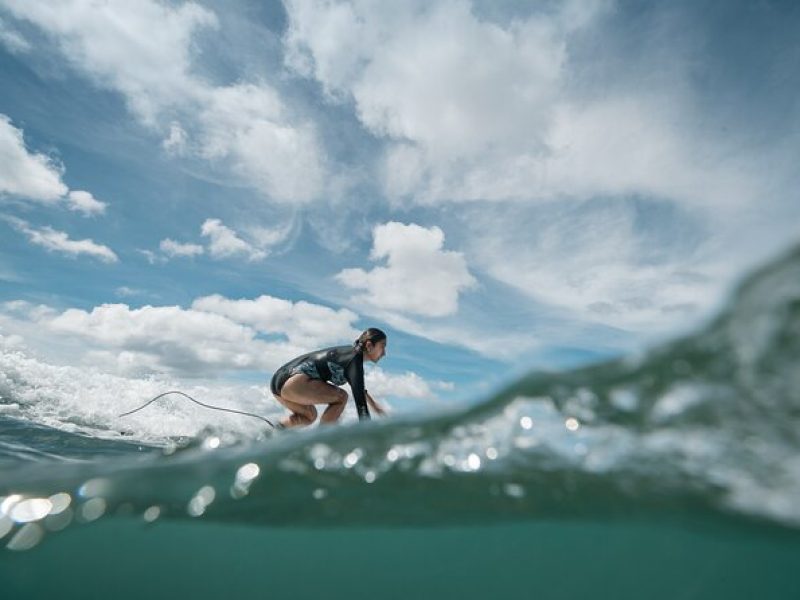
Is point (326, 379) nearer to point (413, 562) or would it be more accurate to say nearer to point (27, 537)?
point (413, 562)

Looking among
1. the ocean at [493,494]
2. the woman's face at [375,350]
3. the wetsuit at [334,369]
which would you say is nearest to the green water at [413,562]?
the ocean at [493,494]

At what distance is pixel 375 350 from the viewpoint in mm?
7965

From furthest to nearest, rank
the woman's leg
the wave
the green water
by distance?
the woman's leg, the green water, the wave

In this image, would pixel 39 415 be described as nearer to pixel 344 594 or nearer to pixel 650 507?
pixel 344 594

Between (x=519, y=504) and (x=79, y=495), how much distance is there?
524 centimetres

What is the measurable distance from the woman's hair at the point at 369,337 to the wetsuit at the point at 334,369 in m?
0.10

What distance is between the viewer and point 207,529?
658cm

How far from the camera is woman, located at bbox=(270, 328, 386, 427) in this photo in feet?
25.6

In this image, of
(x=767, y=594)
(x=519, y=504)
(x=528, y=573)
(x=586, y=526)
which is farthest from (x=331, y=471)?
(x=767, y=594)

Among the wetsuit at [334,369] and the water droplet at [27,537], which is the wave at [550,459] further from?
the wetsuit at [334,369]

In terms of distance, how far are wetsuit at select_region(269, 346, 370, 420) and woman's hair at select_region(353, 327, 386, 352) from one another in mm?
96

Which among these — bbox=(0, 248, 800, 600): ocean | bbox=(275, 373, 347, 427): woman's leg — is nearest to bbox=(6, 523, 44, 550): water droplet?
bbox=(0, 248, 800, 600): ocean

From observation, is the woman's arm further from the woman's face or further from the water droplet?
the water droplet

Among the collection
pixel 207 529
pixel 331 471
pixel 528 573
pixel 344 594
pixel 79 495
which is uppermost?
pixel 331 471
